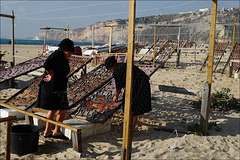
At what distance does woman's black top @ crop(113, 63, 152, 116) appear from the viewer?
14.0ft

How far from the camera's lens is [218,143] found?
412 cm

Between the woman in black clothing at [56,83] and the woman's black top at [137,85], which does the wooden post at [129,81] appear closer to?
the woman's black top at [137,85]

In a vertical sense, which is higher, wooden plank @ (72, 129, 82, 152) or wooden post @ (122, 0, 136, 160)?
wooden post @ (122, 0, 136, 160)

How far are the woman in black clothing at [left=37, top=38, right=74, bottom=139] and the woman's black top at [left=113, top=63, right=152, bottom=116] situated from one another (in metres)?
0.86

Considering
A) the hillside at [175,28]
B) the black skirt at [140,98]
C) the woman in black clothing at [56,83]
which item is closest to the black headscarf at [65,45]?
the woman in black clothing at [56,83]

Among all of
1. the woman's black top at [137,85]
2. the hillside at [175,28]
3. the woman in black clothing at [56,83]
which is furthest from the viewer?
the hillside at [175,28]

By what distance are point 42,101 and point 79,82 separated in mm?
1801

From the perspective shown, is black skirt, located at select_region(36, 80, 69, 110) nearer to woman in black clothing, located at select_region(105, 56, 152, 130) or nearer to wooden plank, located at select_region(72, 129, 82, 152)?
wooden plank, located at select_region(72, 129, 82, 152)

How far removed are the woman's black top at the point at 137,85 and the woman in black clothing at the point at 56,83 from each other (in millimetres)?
859

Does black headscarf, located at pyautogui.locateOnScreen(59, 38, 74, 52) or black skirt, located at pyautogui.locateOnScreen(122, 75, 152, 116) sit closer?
black headscarf, located at pyautogui.locateOnScreen(59, 38, 74, 52)

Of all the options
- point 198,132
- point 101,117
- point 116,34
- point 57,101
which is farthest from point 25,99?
point 116,34

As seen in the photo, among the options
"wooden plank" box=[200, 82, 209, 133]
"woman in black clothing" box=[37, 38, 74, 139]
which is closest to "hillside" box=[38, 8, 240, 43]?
"wooden plank" box=[200, 82, 209, 133]

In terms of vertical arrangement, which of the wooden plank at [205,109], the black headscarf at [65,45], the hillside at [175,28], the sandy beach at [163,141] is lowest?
the sandy beach at [163,141]

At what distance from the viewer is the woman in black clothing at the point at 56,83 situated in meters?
3.89
